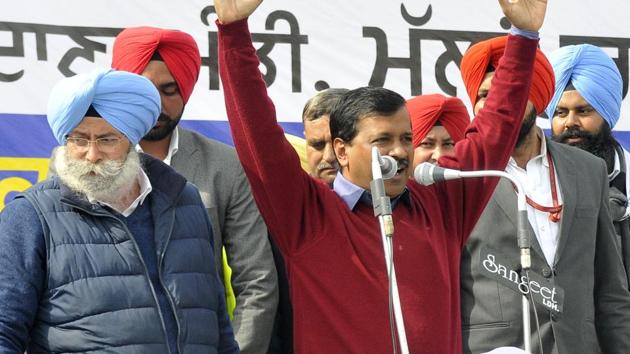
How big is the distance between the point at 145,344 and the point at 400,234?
0.87 metres

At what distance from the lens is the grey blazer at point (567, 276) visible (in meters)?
4.58

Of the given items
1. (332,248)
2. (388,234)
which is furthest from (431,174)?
(332,248)

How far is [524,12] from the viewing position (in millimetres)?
4145

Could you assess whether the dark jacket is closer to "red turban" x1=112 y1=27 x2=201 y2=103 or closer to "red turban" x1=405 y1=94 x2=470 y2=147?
"red turban" x1=112 y1=27 x2=201 y2=103

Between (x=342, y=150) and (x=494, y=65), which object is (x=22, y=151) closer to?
(x=342, y=150)

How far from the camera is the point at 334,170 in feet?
16.9

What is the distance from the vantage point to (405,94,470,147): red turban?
17.2 feet

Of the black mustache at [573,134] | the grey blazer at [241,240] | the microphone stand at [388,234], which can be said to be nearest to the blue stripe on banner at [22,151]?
the grey blazer at [241,240]

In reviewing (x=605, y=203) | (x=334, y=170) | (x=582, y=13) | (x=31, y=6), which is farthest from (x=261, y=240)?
(x=582, y=13)

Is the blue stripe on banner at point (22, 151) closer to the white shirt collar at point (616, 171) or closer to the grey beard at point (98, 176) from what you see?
the grey beard at point (98, 176)

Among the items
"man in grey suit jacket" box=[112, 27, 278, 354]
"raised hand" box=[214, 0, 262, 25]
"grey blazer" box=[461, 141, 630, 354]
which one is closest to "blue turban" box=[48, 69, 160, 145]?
"raised hand" box=[214, 0, 262, 25]

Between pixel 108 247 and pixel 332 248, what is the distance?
695 millimetres

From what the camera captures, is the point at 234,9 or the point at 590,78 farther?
the point at 590,78

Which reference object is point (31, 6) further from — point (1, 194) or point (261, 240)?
point (261, 240)
